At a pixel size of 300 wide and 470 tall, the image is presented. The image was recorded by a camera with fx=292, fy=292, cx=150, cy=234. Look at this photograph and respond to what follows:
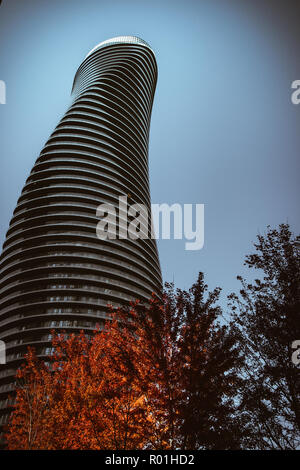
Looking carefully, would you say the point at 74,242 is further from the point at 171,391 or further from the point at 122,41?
the point at 122,41

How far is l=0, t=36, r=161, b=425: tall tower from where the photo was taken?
46375mm

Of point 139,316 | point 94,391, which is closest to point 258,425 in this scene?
point 139,316

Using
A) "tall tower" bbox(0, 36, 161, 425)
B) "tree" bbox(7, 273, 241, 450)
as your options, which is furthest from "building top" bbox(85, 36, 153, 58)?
"tree" bbox(7, 273, 241, 450)

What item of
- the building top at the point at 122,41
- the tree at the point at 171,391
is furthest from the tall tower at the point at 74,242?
the building top at the point at 122,41

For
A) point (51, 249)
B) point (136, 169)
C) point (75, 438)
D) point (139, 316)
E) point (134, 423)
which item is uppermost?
point (136, 169)

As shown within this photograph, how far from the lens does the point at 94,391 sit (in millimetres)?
22594

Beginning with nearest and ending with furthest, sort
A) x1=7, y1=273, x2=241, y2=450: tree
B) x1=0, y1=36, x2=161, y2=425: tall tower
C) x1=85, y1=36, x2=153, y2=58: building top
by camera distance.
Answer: x1=7, y1=273, x2=241, y2=450: tree → x1=0, y1=36, x2=161, y2=425: tall tower → x1=85, y1=36, x2=153, y2=58: building top

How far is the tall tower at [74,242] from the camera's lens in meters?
46.4

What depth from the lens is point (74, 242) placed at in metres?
53.3

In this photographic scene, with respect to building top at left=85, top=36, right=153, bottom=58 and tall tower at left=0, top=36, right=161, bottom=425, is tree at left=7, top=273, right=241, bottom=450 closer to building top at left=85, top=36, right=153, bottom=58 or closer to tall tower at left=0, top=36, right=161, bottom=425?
tall tower at left=0, top=36, right=161, bottom=425

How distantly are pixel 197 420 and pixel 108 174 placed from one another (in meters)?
59.8

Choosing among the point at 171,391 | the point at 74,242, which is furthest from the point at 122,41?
the point at 171,391

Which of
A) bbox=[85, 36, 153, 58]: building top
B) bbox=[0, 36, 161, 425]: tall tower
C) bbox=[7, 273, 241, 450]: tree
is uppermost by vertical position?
bbox=[85, 36, 153, 58]: building top
